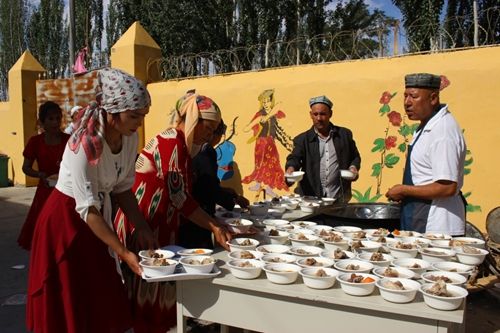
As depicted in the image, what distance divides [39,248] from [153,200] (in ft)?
1.88

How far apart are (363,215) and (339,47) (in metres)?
3.05

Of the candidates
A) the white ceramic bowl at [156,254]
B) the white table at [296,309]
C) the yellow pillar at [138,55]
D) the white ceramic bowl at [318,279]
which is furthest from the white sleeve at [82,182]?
the yellow pillar at [138,55]

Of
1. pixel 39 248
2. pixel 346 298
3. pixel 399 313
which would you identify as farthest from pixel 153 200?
pixel 399 313

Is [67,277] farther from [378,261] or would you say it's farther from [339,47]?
[339,47]

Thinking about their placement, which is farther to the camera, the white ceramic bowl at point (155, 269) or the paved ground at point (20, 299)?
the paved ground at point (20, 299)

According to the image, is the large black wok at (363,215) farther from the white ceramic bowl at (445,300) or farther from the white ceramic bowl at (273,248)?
the white ceramic bowl at (445,300)

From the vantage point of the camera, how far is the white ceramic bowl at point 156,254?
193 cm

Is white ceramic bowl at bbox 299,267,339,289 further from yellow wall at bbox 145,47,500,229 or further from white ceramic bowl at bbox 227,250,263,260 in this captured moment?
yellow wall at bbox 145,47,500,229

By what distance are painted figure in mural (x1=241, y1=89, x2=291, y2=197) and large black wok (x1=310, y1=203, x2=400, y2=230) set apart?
287cm

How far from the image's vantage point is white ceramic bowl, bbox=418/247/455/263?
2078 mm

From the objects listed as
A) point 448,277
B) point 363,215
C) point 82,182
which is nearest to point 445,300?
point 448,277

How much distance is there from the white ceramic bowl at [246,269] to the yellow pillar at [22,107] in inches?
381

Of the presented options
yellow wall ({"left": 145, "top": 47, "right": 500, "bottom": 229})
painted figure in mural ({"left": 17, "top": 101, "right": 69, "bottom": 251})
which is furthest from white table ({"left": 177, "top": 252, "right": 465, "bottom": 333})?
yellow wall ({"left": 145, "top": 47, "right": 500, "bottom": 229})

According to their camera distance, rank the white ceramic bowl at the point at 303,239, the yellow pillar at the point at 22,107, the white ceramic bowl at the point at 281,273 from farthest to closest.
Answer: the yellow pillar at the point at 22,107, the white ceramic bowl at the point at 303,239, the white ceramic bowl at the point at 281,273
